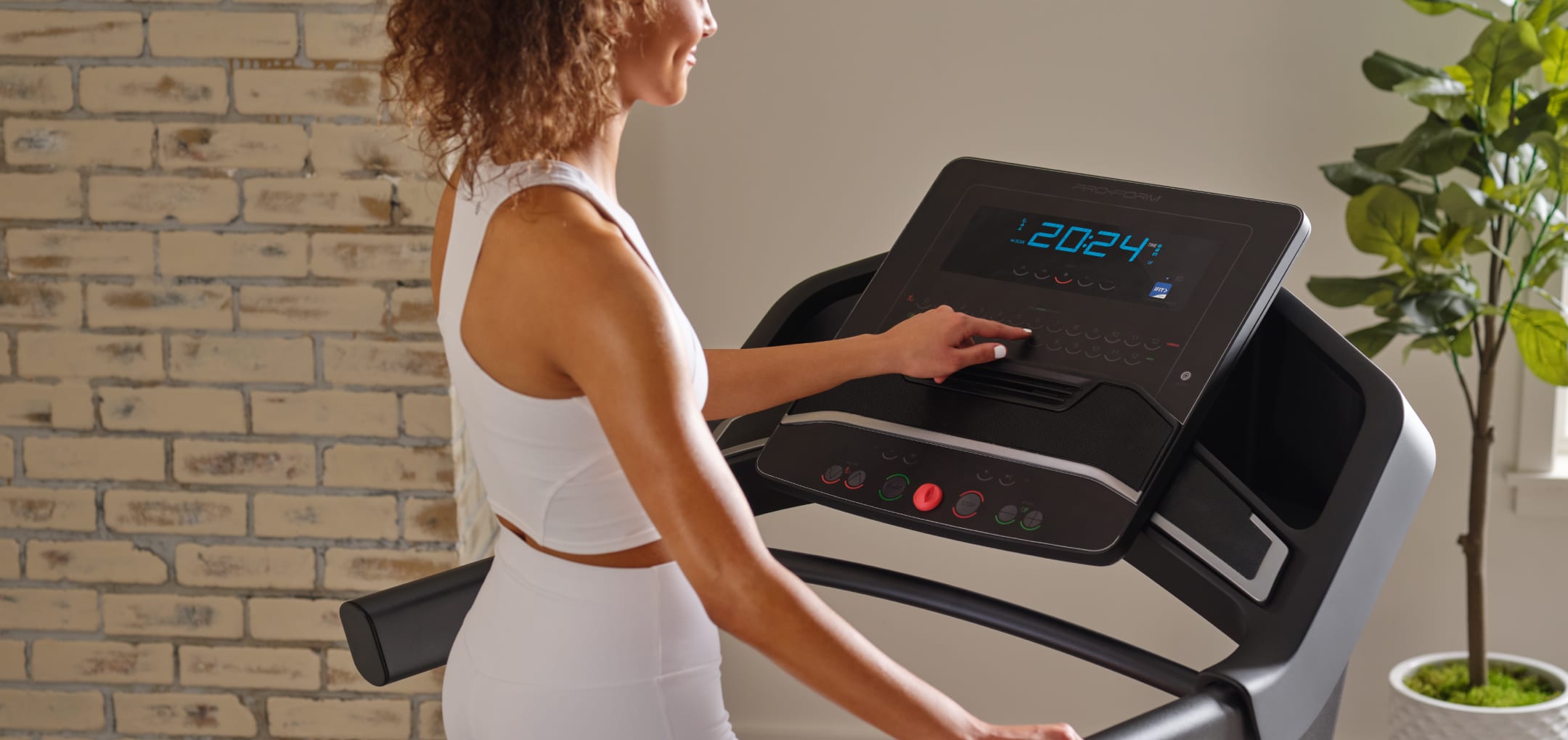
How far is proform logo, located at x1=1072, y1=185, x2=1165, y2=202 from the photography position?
1.22 meters

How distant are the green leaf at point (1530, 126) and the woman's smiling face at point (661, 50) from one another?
4.80ft

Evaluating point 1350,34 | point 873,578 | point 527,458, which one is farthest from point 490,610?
point 1350,34

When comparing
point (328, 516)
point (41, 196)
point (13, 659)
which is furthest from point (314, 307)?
point (13, 659)

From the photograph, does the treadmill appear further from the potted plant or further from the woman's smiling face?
the potted plant

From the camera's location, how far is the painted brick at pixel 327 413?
79.0 inches

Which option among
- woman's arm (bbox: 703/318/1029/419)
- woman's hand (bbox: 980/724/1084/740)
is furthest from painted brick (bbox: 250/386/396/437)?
woman's hand (bbox: 980/724/1084/740)

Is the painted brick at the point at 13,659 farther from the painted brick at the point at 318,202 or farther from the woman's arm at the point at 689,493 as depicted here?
the woman's arm at the point at 689,493

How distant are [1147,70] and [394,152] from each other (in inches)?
53.5

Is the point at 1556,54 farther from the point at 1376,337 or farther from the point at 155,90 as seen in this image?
the point at 155,90

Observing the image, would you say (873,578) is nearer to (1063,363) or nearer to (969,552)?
(1063,363)

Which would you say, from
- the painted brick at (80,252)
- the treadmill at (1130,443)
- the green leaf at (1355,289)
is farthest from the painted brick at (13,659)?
the green leaf at (1355,289)

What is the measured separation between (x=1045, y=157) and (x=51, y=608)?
6.19ft

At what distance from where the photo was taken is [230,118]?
1.93 metres

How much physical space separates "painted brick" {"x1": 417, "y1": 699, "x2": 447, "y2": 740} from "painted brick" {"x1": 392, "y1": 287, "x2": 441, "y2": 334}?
0.61 m
